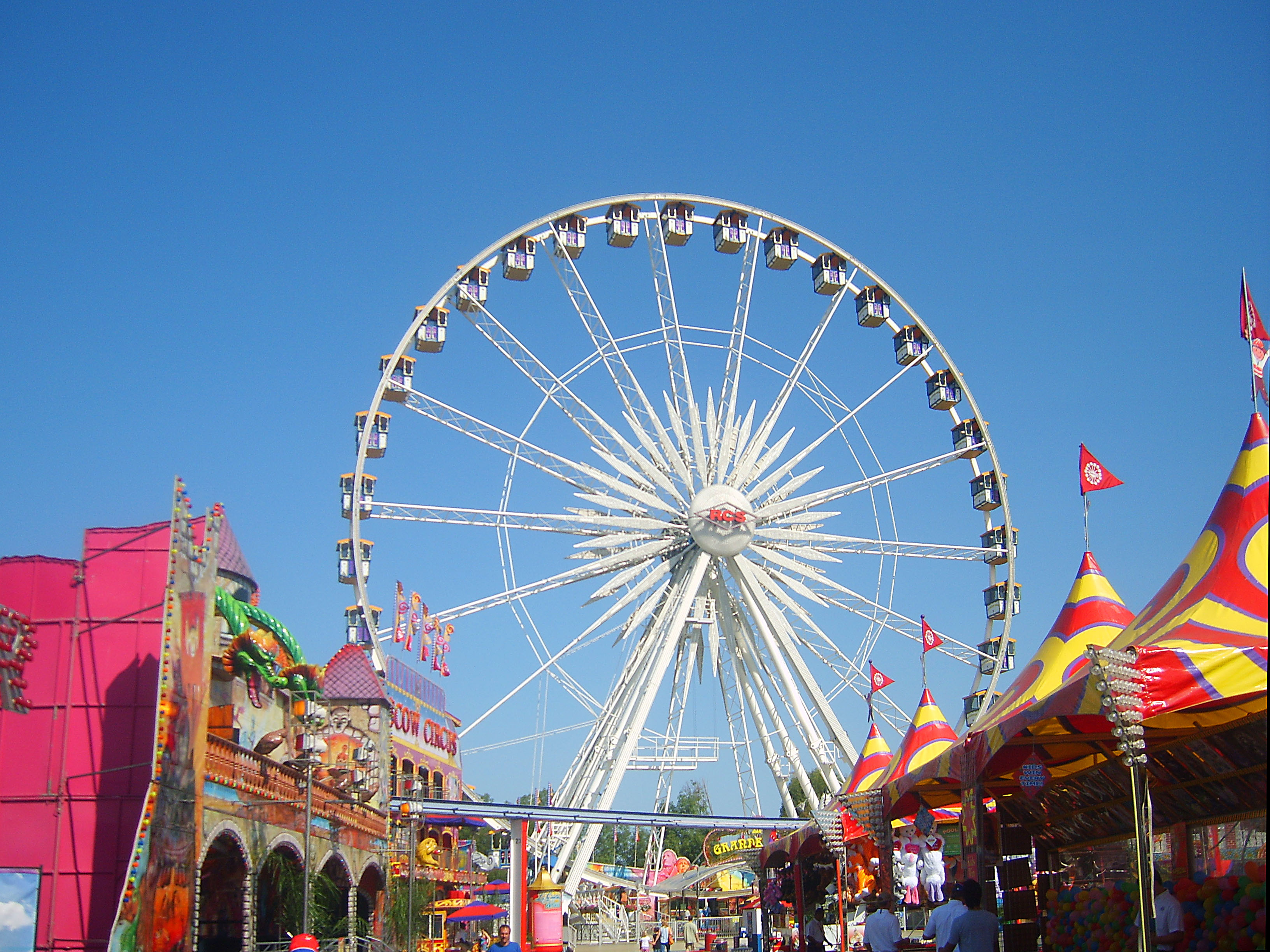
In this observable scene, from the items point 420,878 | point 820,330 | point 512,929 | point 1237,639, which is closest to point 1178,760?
point 1237,639

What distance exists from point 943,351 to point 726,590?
7126mm

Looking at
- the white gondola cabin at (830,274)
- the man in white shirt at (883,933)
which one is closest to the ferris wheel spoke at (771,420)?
the white gondola cabin at (830,274)

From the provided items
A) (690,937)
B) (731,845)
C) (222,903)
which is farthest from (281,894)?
(731,845)

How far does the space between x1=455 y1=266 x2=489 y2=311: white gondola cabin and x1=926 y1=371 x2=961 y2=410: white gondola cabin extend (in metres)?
9.67

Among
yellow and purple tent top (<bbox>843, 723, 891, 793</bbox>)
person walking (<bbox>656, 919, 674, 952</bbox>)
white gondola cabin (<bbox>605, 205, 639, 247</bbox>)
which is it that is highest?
white gondola cabin (<bbox>605, 205, 639, 247</bbox>)

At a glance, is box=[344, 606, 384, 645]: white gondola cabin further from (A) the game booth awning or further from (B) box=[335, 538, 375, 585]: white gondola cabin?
(A) the game booth awning

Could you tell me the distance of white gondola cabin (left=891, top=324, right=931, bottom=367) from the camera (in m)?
26.5

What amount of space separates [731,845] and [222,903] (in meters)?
24.4

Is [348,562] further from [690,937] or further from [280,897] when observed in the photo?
[690,937]

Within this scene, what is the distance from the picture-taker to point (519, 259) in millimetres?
24516

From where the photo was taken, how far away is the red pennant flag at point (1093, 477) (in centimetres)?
1205

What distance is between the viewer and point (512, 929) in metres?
21.6

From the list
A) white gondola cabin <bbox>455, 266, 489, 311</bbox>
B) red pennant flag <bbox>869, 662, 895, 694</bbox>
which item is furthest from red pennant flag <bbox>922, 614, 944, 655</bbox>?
white gondola cabin <bbox>455, 266, 489, 311</bbox>

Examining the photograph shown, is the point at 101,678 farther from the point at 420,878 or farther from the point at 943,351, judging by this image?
the point at 943,351
